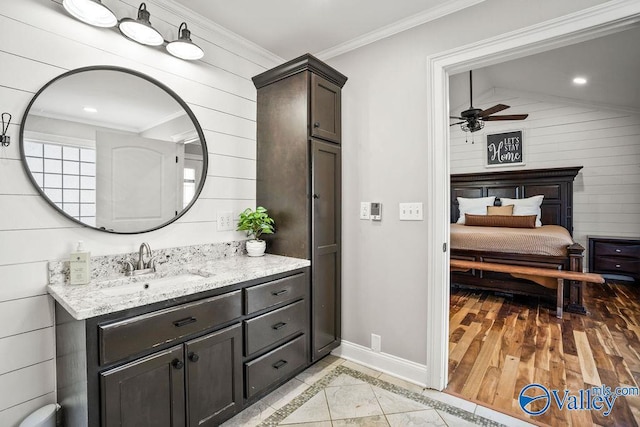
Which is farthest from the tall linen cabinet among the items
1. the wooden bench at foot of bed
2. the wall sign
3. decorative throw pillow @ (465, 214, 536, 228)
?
the wall sign

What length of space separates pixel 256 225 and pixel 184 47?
4.11 ft

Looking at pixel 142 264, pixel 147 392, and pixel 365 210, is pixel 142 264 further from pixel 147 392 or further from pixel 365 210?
pixel 365 210

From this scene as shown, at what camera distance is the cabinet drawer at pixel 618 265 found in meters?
4.43

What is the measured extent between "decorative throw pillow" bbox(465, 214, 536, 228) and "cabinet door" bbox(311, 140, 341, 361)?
3425mm

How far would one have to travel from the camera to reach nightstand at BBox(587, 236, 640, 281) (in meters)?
4.44

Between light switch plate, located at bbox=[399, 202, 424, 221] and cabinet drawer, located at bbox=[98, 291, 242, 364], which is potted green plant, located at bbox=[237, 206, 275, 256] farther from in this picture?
light switch plate, located at bbox=[399, 202, 424, 221]

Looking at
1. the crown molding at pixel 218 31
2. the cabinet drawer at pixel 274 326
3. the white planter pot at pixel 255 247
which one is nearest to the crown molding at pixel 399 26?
the crown molding at pixel 218 31

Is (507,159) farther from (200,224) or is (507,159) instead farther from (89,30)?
(89,30)

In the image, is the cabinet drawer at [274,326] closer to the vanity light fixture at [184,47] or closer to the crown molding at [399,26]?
the vanity light fixture at [184,47]

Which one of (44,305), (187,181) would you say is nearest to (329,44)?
(187,181)

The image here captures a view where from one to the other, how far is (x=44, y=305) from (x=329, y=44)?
2540mm

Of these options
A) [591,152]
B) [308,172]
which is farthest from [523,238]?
[308,172]

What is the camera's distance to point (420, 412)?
186 centimetres

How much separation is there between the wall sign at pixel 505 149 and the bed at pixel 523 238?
322 mm
